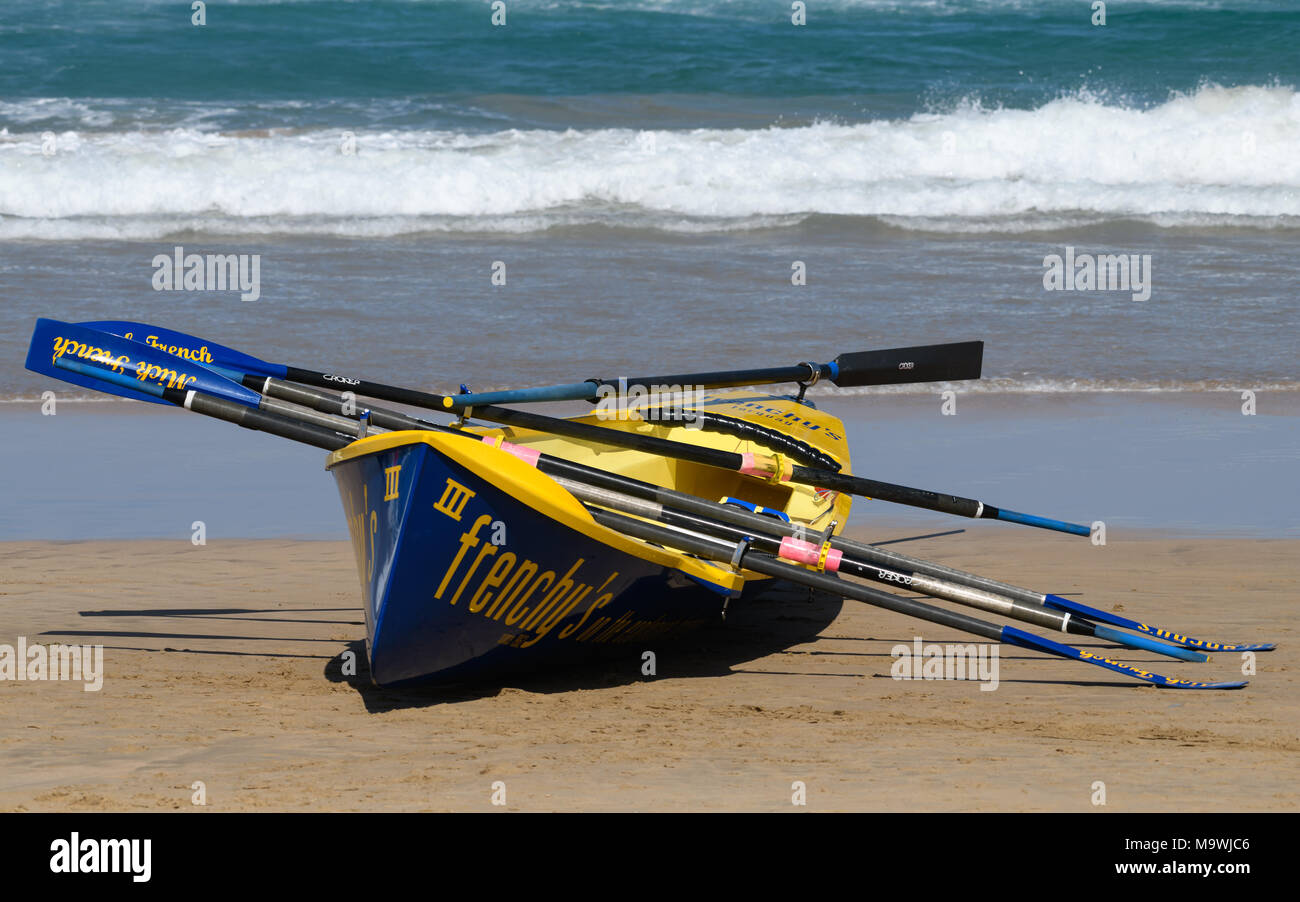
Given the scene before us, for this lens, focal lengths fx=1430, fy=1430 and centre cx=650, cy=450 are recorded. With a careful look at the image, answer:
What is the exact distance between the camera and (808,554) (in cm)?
503

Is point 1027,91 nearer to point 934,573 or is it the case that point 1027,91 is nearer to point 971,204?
point 971,204

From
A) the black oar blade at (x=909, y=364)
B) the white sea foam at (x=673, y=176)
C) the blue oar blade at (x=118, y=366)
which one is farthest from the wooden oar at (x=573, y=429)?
the white sea foam at (x=673, y=176)

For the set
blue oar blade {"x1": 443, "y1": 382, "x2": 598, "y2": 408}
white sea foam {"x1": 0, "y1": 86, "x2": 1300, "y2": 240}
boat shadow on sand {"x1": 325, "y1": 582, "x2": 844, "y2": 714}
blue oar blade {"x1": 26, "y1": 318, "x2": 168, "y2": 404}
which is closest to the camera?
boat shadow on sand {"x1": 325, "y1": 582, "x2": 844, "y2": 714}

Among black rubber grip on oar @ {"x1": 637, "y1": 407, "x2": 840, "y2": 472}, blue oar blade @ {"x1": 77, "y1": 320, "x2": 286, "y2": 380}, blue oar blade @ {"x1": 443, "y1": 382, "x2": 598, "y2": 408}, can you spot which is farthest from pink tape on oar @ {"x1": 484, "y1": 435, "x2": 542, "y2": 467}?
black rubber grip on oar @ {"x1": 637, "y1": 407, "x2": 840, "y2": 472}

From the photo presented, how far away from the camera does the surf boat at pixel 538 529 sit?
4.62m

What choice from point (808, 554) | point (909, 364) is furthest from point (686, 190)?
point (808, 554)

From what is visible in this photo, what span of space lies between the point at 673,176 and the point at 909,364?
9.35m

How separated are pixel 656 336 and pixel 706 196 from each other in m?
5.58

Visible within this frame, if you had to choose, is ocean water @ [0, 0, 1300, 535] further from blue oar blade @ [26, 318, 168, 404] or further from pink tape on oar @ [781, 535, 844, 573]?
pink tape on oar @ [781, 535, 844, 573]

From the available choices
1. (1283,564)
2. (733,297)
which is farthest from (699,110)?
(1283,564)

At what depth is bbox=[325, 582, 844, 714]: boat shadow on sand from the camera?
505cm

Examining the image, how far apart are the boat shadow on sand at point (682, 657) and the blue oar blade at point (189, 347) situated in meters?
1.22

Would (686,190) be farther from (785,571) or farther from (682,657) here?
(785,571)

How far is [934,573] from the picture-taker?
5129 millimetres
